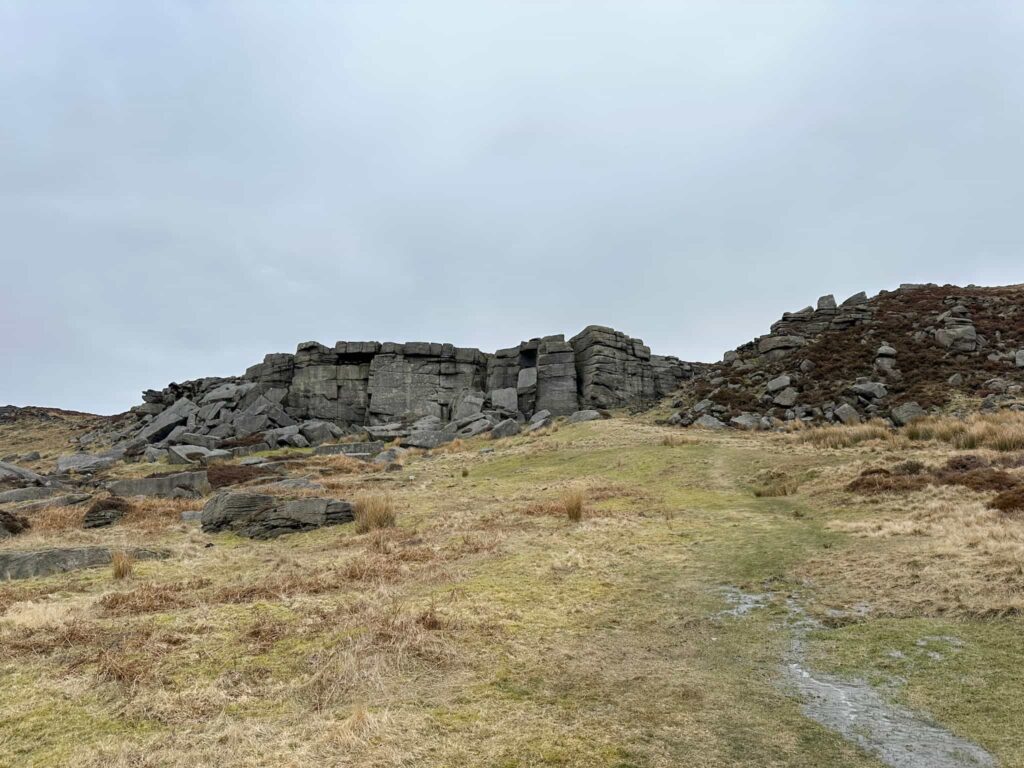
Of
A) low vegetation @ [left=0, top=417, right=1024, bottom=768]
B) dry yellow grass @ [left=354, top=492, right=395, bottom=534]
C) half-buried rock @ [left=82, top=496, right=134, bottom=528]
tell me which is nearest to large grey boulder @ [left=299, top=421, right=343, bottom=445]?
half-buried rock @ [left=82, top=496, right=134, bottom=528]

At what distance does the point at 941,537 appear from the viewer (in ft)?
33.4

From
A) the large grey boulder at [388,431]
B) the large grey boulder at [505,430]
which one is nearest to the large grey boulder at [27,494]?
the large grey boulder at [388,431]

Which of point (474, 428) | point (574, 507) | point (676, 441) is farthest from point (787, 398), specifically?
point (574, 507)

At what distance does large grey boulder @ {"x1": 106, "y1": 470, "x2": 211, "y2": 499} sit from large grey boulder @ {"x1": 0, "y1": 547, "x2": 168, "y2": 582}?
11.8m

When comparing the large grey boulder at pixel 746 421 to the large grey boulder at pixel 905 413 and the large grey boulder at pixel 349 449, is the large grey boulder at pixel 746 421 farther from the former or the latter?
the large grey boulder at pixel 349 449

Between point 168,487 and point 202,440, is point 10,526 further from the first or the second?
point 202,440

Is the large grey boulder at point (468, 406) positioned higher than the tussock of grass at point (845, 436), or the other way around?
the large grey boulder at point (468, 406)

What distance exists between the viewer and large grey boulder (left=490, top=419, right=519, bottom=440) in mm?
38531

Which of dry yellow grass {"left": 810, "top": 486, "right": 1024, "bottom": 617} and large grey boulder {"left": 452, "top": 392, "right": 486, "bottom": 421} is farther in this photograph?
large grey boulder {"left": 452, "top": 392, "right": 486, "bottom": 421}

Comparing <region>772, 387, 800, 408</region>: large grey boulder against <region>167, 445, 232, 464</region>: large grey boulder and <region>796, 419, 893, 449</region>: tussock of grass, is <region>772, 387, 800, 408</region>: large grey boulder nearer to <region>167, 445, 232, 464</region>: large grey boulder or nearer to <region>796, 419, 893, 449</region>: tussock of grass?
<region>796, 419, 893, 449</region>: tussock of grass

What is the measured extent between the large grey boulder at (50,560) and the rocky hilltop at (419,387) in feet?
105

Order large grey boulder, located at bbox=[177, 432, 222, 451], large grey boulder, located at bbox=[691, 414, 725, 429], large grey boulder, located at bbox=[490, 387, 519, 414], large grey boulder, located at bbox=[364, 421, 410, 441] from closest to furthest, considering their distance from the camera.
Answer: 1. large grey boulder, located at bbox=[691, 414, 725, 429]
2. large grey boulder, located at bbox=[177, 432, 222, 451]
3. large grey boulder, located at bbox=[364, 421, 410, 441]
4. large grey boulder, located at bbox=[490, 387, 519, 414]

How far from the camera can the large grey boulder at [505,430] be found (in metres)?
38.5

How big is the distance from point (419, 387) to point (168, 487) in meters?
26.0
